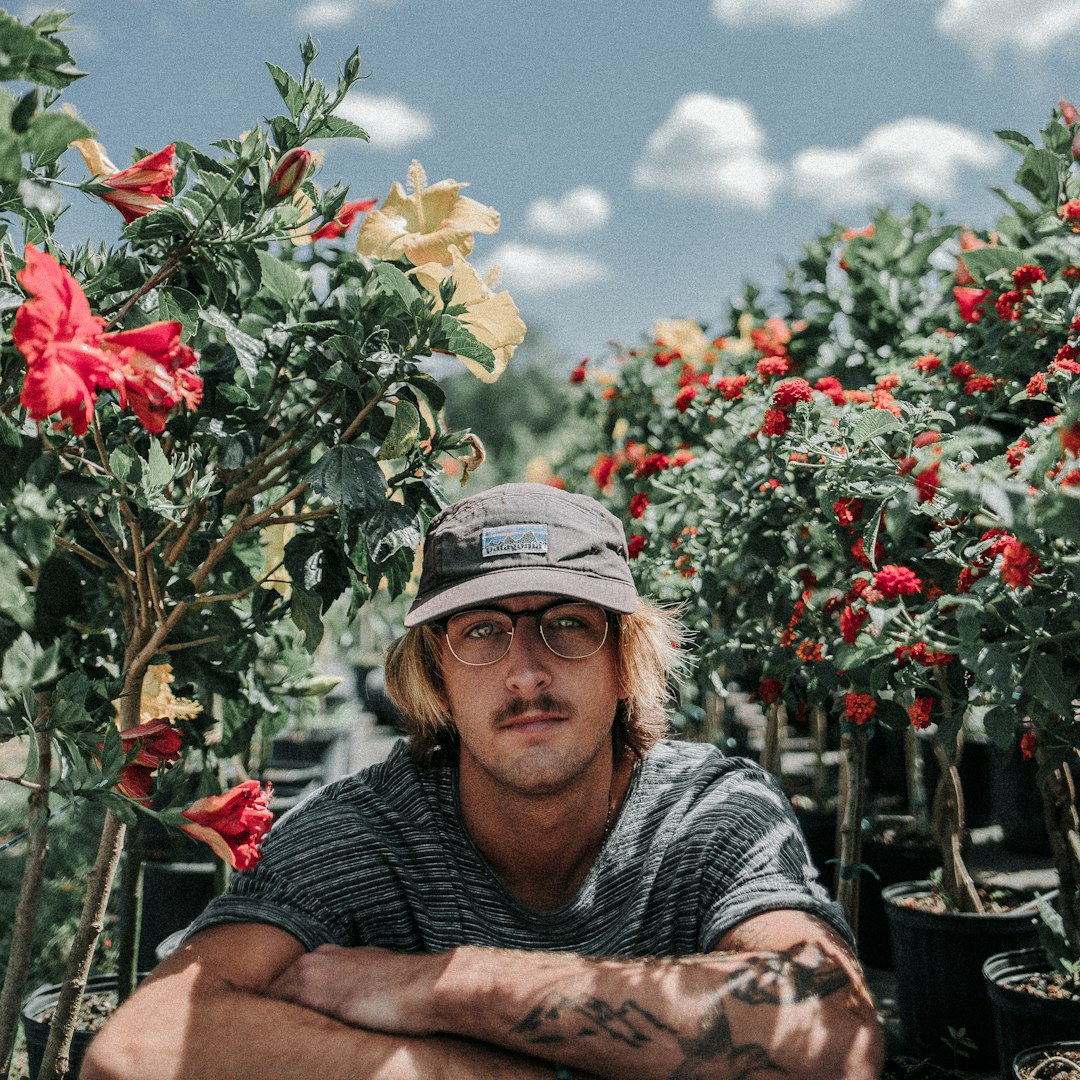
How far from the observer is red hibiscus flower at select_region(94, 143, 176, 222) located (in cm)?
139

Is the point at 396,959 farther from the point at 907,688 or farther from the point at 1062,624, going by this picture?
the point at 1062,624

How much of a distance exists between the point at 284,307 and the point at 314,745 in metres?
4.52

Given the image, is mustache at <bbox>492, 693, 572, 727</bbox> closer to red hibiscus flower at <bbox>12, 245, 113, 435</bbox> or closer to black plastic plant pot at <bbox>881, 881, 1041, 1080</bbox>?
red hibiscus flower at <bbox>12, 245, 113, 435</bbox>

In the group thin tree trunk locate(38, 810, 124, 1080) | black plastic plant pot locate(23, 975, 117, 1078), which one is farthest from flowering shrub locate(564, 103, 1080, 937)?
black plastic plant pot locate(23, 975, 117, 1078)

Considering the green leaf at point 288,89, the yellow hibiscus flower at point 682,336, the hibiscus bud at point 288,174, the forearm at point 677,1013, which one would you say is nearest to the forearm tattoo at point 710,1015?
the forearm at point 677,1013

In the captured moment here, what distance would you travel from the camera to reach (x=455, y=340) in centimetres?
150

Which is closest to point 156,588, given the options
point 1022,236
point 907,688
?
point 907,688

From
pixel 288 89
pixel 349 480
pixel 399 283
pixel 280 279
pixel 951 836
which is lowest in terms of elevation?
pixel 951 836

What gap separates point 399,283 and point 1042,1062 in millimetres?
1910

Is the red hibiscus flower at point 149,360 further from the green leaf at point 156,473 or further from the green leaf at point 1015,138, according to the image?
the green leaf at point 1015,138

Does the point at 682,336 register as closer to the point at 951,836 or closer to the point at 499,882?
the point at 951,836

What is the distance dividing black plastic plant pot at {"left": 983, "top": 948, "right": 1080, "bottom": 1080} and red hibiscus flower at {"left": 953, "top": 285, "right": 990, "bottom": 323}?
1489mm

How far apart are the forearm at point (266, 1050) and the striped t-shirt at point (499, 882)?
173mm

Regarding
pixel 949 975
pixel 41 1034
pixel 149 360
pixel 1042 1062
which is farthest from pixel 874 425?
pixel 41 1034
